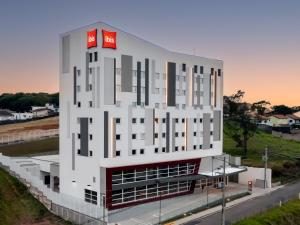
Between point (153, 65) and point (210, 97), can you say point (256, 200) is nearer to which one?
point (210, 97)

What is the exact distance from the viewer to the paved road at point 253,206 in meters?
49.5

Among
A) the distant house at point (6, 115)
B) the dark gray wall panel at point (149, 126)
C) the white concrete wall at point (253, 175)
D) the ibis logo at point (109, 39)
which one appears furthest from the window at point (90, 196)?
the distant house at point (6, 115)

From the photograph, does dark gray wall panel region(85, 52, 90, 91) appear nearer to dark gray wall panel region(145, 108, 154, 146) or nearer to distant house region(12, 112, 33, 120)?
dark gray wall panel region(145, 108, 154, 146)

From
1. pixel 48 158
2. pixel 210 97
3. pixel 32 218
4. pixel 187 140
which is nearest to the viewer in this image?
pixel 32 218

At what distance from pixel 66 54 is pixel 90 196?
22.5 meters

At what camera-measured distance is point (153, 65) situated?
59000 mm

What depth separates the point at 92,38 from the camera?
5322 cm

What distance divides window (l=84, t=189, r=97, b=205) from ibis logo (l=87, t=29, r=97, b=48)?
21.2 m

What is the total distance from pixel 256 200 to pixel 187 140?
15.1m

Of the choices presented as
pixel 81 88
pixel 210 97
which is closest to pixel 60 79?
pixel 81 88

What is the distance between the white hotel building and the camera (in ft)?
175

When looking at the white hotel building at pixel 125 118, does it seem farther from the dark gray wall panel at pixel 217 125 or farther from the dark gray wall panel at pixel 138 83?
the dark gray wall panel at pixel 217 125

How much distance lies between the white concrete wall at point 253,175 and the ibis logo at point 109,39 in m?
37.7

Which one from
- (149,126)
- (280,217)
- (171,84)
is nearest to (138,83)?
(149,126)
